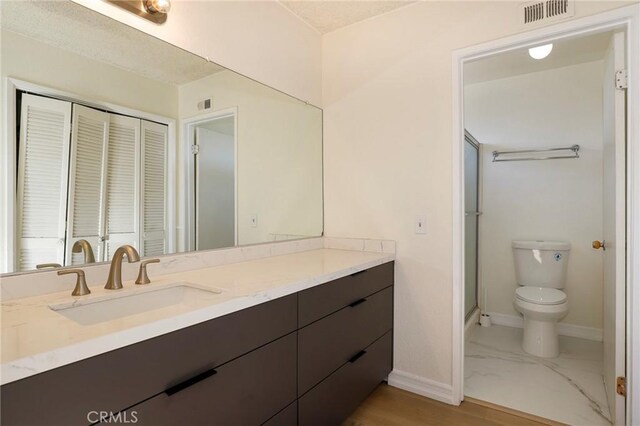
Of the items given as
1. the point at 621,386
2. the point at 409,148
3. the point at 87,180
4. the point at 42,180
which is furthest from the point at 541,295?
the point at 42,180

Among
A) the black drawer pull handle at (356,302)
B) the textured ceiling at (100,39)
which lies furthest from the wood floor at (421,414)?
the textured ceiling at (100,39)

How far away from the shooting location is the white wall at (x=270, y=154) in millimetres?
→ 1796

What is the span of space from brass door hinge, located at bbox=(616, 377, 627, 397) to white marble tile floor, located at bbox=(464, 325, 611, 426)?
0.25 m

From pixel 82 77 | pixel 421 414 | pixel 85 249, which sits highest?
pixel 82 77

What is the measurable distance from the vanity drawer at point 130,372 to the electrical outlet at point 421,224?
121 centimetres

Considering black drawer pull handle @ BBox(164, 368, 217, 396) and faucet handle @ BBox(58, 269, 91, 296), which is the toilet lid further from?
faucet handle @ BBox(58, 269, 91, 296)

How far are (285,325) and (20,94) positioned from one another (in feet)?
3.86

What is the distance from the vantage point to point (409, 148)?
207 cm

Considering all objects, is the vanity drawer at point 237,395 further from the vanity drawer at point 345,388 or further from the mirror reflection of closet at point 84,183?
the mirror reflection of closet at point 84,183

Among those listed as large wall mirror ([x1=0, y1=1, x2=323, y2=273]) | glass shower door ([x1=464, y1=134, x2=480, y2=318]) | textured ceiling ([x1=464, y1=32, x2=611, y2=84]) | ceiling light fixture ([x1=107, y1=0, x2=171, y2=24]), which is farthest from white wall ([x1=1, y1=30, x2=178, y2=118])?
glass shower door ([x1=464, y1=134, x2=480, y2=318])

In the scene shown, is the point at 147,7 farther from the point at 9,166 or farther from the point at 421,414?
the point at 421,414

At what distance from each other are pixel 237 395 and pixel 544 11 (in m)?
2.20

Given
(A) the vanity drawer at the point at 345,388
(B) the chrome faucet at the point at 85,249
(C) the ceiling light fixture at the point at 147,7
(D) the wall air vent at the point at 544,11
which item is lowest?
(A) the vanity drawer at the point at 345,388

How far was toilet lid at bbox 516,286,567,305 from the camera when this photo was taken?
2459mm
